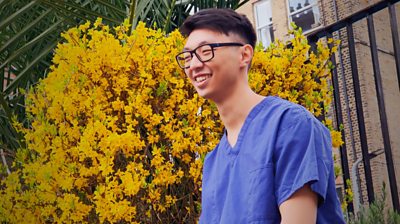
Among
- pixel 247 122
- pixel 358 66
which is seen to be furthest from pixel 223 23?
pixel 358 66

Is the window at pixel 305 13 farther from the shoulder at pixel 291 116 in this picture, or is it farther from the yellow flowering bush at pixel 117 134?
the shoulder at pixel 291 116

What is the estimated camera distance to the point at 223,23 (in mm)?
1189

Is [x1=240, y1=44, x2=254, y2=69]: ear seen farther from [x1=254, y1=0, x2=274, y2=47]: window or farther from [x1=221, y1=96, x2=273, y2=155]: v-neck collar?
[x1=254, y1=0, x2=274, y2=47]: window

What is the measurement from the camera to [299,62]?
9.41 ft

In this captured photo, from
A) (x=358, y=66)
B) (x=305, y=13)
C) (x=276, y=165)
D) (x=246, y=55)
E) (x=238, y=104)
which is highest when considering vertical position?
(x=305, y=13)

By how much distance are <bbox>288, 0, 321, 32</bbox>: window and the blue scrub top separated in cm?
1094

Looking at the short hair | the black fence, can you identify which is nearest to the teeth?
the short hair

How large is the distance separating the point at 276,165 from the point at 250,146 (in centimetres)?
8

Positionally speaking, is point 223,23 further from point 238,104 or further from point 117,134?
point 117,134

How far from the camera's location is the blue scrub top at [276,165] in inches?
40.1

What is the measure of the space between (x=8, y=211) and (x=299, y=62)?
163 centimetres

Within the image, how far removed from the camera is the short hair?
3.90 feet

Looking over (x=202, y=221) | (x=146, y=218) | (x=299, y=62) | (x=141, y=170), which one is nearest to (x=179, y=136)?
(x=141, y=170)

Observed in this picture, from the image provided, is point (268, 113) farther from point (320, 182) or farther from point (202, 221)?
point (202, 221)
